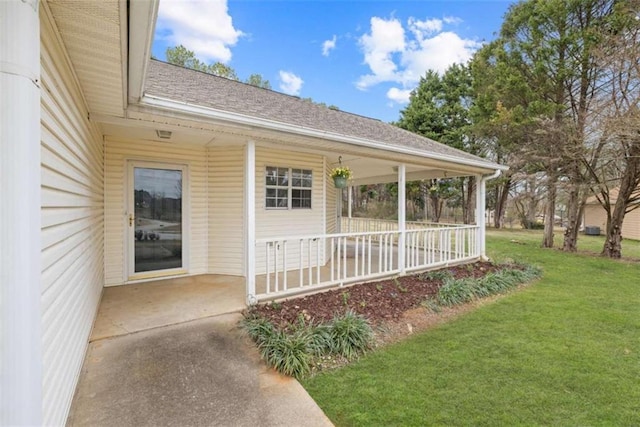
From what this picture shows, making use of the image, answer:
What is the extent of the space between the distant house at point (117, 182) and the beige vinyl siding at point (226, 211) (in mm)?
21

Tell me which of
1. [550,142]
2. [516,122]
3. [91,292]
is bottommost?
[91,292]

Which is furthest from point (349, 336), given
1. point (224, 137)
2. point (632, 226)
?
point (632, 226)

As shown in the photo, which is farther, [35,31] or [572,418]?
[572,418]

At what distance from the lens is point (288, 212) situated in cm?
652

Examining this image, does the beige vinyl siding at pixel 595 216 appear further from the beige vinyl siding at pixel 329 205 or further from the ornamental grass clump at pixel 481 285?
the beige vinyl siding at pixel 329 205

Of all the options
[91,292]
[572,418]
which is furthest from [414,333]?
[91,292]

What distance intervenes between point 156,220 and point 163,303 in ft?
5.93

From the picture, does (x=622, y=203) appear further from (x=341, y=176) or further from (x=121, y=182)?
(x=121, y=182)

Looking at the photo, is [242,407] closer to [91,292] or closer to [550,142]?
[91,292]

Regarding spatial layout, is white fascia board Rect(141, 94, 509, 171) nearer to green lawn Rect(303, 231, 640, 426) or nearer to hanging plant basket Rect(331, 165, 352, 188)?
hanging plant basket Rect(331, 165, 352, 188)

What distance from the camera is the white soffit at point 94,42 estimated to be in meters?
1.72

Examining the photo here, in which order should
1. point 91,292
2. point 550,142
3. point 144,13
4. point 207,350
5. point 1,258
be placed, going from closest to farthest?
point 1,258 < point 144,13 < point 207,350 < point 91,292 < point 550,142

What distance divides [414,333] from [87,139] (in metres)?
4.47

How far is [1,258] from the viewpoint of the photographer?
1.21 meters
